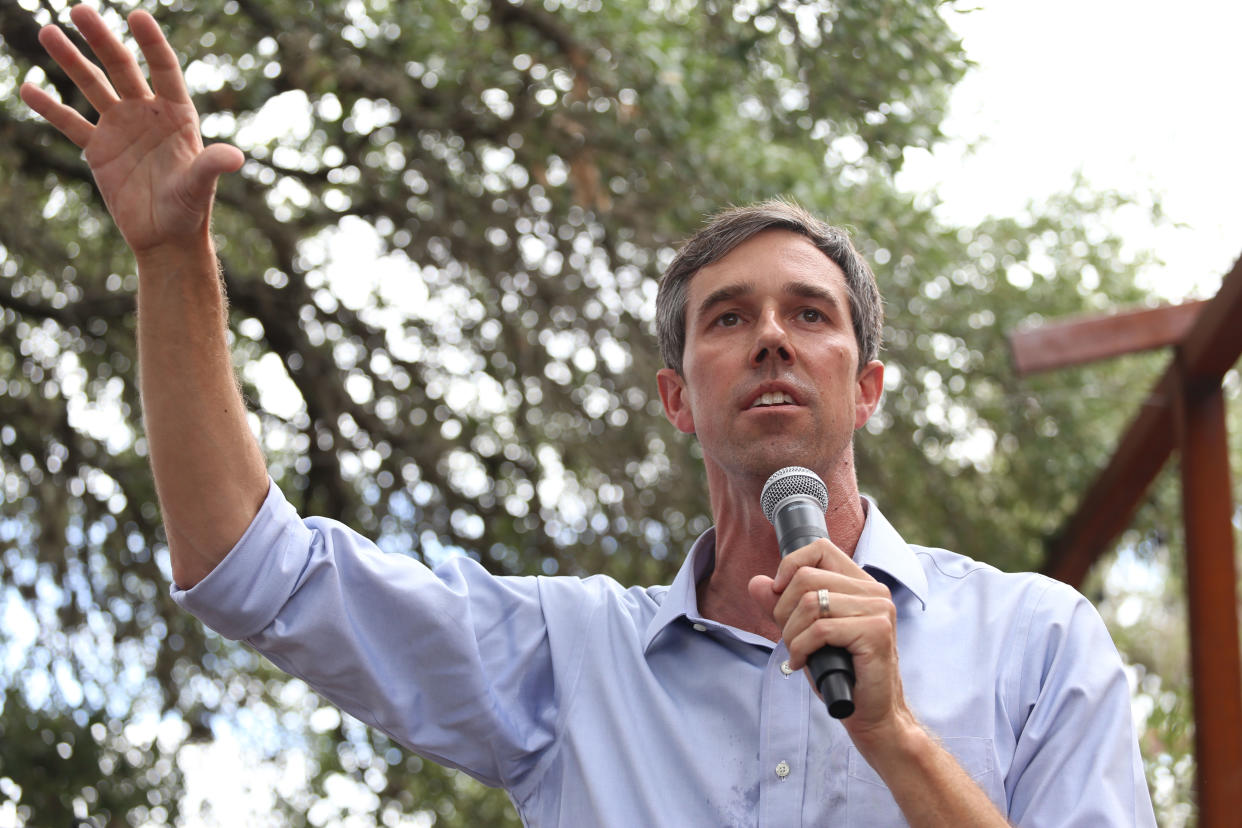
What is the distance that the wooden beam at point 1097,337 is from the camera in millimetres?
5465

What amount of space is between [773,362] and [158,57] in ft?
3.52

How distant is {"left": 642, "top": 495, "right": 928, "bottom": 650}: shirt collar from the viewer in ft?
6.93

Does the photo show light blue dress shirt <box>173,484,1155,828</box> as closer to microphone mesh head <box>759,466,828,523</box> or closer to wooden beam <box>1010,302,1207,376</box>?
microphone mesh head <box>759,466,828,523</box>

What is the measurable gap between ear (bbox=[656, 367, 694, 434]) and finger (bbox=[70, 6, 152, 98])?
1112 mm

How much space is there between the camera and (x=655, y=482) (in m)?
6.30

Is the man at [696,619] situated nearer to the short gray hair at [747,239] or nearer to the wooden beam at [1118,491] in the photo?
the short gray hair at [747,239]

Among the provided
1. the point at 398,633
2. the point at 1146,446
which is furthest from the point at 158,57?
the point at 1146,446

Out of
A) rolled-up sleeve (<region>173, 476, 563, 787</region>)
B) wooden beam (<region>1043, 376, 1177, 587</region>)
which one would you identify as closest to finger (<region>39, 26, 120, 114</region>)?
rolled-up sleeve (<region>173, 476, 563, 787</region>)

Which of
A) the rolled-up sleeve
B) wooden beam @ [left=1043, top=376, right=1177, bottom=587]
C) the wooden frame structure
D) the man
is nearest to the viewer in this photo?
the man

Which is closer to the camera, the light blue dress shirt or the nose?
the light blue dress shirt

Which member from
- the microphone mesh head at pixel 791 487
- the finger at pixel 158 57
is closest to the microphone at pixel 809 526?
the microphone mesh head at pixel 791 487

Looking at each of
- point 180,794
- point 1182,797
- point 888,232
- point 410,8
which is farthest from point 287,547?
point 1182,797

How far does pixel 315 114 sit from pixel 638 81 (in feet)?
4.65

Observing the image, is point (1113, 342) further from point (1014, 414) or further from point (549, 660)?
point (549, 660)
